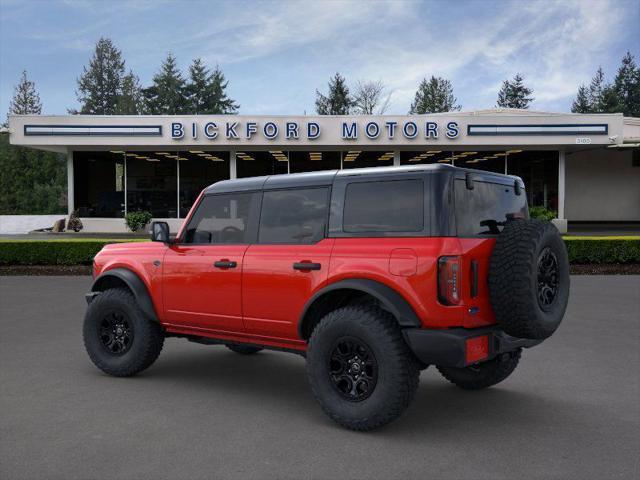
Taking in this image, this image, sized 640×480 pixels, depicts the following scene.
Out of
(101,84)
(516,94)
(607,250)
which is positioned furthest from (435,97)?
(607,250)

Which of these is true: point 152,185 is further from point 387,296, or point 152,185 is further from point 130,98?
point 130,98

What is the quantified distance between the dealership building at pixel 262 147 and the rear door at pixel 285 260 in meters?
22.8

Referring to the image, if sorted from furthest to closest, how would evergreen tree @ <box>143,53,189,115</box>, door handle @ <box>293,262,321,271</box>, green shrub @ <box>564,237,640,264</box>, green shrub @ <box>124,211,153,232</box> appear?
evergreen tree @ <box>143,53,189,115</box>, green shrub @ <box>124,211,153,232</box>, green shrub @ <box>564,237,640,264</box>, door handle @ <box>293,262,321,271</box>

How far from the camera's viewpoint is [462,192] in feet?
15.3

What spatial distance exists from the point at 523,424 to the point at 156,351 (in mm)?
3534

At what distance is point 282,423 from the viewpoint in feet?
15.7

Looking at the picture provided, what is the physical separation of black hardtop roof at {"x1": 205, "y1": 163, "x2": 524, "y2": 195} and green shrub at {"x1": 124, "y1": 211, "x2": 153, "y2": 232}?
912 inches

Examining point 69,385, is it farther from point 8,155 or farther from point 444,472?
point 8,155

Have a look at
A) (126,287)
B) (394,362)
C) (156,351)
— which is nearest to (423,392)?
(394,362)

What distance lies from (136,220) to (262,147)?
6.67 meters

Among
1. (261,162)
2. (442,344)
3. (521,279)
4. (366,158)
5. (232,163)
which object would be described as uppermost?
(366,158)

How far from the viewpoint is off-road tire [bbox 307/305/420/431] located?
172 inches

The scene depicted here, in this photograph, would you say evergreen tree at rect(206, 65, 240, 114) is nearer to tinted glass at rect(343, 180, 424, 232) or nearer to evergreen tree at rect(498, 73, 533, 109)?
evergreen tree at rect(498, 73, 533, 109)

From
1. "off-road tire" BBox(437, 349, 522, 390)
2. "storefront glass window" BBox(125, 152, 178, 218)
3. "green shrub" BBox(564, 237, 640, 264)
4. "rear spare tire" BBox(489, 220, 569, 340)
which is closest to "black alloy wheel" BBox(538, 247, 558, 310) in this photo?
"rear spare tire" BBox(489, 220, 569, 340)
